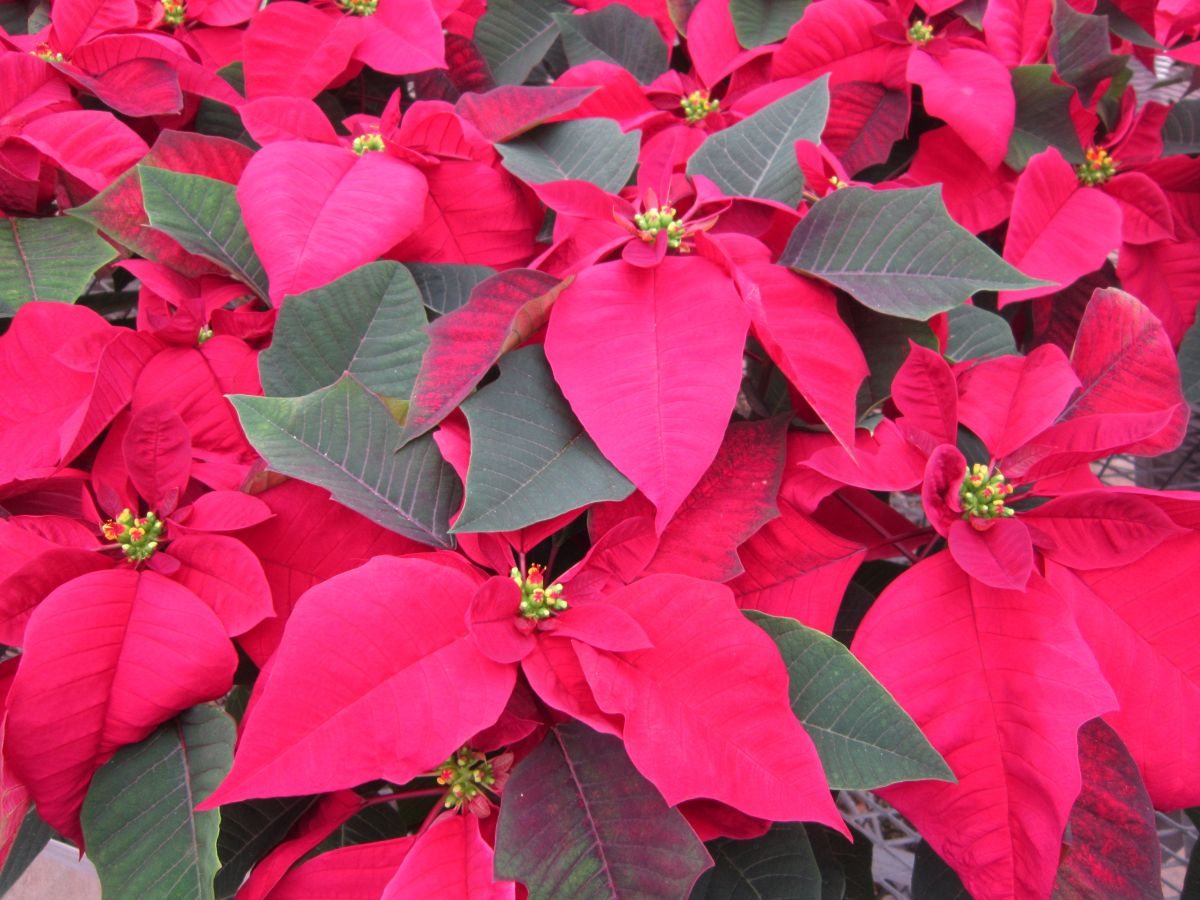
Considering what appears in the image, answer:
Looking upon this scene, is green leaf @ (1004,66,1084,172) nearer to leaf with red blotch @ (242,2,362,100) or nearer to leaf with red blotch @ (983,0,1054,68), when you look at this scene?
leaf with red blotch @ (983,0,1054,68)

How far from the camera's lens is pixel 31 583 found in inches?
16.4

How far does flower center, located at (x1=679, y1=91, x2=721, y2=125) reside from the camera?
67 cm

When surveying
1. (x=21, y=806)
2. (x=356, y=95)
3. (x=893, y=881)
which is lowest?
(x=893, y=881)

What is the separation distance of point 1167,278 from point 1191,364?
0.08m

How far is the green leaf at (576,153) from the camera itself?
54 centimetres

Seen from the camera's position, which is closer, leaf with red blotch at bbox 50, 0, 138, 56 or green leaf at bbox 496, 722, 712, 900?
green leaf at bbox 496, 722, 712, 900

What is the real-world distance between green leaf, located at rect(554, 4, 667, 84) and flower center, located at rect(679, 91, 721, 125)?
0.26 ft

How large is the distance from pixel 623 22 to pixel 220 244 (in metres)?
0.39

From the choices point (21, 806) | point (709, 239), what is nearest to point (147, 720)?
point (21, 806)

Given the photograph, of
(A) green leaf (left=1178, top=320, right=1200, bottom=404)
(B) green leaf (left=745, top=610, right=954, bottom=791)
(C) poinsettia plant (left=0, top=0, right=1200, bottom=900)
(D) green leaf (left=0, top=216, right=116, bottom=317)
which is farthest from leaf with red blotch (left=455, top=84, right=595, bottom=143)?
(A) green leaf (left=1178, top=320, right=1200, bottom=404)

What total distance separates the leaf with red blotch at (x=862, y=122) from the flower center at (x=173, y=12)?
50cm

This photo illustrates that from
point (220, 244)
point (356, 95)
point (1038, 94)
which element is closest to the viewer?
point (220, 244)

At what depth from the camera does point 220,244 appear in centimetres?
53

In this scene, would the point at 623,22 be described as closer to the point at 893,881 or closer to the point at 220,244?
the point at 220,244
